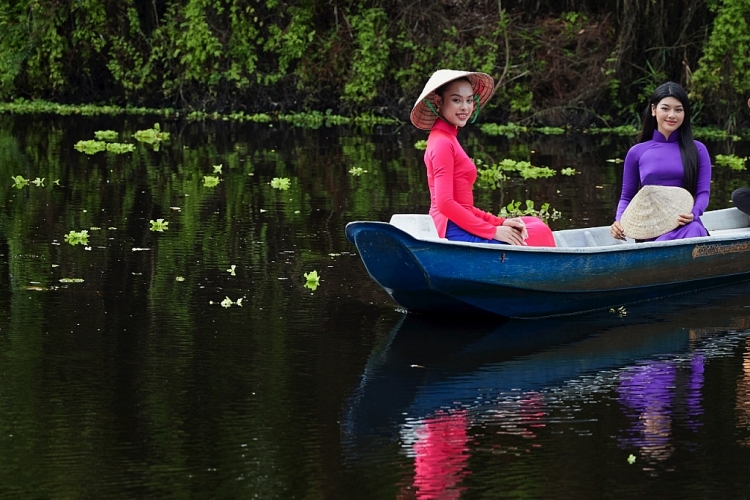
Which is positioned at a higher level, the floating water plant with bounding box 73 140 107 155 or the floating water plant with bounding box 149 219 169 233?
the floating water plant with bounding box 73 140 107 155

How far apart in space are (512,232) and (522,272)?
28 cm

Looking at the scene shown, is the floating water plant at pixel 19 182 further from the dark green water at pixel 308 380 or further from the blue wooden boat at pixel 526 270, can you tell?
the blue wooden boat at pixel 526 270

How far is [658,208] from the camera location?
9.70 meters

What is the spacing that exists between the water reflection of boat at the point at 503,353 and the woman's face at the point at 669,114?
1174 mm

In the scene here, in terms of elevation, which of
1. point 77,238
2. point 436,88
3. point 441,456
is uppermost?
point 436,88

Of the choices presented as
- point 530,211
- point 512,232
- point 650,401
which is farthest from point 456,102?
point 530,211

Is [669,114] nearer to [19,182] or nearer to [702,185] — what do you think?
[702,185]

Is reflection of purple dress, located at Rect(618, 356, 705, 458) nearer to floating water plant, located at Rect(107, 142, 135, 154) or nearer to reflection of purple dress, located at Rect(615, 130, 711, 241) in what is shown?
reflection of purple dress, located at Rect(615, 130, 711, 241)

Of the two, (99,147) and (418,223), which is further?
(99,147)

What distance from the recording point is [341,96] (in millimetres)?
26547

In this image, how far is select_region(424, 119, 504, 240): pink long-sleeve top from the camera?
27.7 ft

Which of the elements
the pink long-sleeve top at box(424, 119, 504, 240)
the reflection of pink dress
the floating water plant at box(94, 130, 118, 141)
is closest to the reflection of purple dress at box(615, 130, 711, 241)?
the pink long-sleeve top at box(424, 119, 504, 240)

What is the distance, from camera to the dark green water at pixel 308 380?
5.73 metres

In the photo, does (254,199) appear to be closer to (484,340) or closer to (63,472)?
(484,340)
